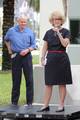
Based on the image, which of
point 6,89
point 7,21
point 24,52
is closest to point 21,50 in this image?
point 24,52

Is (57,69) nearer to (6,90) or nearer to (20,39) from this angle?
(20,39)

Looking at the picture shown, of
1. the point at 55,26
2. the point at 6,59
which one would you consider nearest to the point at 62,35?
the point at 55,26

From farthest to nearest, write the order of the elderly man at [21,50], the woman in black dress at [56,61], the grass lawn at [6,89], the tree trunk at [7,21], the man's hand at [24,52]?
the tree trunk at [7,21]
the grass lawn at [6,89]
the elderly man at [21,50]
the man's hand at [24,52]
the woman in black dress at [56,61]

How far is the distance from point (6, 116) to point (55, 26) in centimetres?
189

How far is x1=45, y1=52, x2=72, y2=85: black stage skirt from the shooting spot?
10.9 m

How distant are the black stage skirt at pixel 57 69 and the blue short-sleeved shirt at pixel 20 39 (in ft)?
3.20

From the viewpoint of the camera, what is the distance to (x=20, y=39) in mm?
11727

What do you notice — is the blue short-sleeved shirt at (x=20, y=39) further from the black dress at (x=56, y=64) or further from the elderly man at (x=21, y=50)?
the black dress at (x=56, y=64)

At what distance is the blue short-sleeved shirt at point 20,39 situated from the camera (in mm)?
11742

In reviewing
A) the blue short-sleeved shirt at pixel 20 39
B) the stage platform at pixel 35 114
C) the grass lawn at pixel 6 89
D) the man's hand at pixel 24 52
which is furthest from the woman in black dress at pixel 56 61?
the grass lawn at pixel 6 89

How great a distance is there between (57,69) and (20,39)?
1.26 meters

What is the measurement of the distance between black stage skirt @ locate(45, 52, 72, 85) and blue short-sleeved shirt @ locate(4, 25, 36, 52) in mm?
976

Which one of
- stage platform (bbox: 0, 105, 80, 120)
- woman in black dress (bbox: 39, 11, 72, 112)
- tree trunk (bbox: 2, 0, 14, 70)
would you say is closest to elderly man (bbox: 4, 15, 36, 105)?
stage platform (bbox: 0, 105, 80, 120)

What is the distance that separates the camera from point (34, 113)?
10.7 meters
